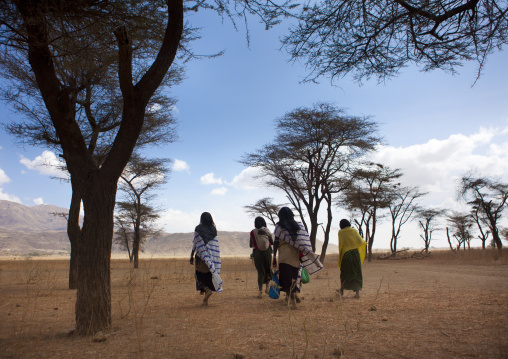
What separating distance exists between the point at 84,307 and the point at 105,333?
42 centimetres

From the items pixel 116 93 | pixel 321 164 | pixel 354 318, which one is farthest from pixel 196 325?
pixel 321 164

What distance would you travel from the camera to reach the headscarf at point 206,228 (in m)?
7.67

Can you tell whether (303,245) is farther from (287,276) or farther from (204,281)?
(204,281)

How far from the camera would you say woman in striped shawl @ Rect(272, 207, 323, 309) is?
22.7 ft

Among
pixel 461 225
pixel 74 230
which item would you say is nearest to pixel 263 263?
pixel 74 230

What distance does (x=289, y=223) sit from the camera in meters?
7.12

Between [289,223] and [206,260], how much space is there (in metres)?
1.81

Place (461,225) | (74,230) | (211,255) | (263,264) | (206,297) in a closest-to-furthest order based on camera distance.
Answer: (206,297) → (211,255) → (263,264) → (74,230) → (461,225)

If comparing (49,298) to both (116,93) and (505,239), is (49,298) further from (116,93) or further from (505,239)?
(505,239)

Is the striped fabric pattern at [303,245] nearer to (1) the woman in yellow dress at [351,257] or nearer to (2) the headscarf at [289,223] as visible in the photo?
(2) the headscarf at [289,223]

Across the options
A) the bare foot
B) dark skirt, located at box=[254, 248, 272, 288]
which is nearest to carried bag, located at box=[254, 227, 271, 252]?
dark skirt, located at box=[254, 248, 272, 288]

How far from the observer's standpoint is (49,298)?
337 inches

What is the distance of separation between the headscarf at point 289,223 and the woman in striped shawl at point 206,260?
1.53m

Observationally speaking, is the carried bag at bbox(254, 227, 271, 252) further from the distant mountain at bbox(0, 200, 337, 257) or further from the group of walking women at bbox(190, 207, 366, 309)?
the distant mountain at bbox(0, 200, 337, 257)
